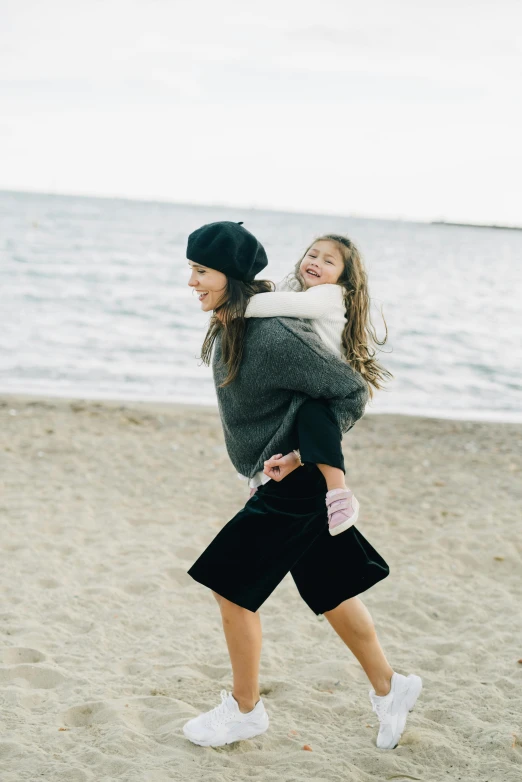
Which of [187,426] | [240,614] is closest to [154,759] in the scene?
[240,614]

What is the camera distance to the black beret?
8.41 feet

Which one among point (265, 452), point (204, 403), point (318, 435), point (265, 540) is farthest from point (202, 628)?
point (204, 403)

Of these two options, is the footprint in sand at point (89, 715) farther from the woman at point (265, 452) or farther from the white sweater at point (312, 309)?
the white sweater at point (312, 309)

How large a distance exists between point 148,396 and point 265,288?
8460mm

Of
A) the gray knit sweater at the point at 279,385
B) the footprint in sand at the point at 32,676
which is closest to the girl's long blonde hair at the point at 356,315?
the gray knit sweater at the point at 279,385

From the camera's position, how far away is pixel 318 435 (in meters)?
2.47

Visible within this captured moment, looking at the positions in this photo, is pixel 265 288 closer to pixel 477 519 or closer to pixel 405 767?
pixel 405 767

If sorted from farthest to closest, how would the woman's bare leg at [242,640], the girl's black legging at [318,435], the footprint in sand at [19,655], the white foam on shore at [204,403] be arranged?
1. the white foam on shore at [204,403]
2. the footprint in sand at [19,655]
3. the woman's bare leg at [242,640]
4. the girl's black legging at [318,435]

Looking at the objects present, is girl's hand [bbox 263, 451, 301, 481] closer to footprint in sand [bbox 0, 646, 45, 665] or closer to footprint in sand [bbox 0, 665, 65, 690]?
footprint in sand [bbox 0, 665, 65, 690]

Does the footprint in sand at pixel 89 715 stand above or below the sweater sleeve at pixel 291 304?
below

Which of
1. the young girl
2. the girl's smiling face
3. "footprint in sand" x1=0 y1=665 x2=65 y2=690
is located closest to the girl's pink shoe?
the young girl

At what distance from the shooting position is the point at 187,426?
8523 mm

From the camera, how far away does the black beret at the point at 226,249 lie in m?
2.56

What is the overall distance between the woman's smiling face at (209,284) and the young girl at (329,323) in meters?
0.12
